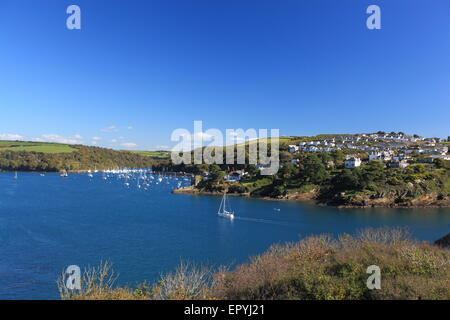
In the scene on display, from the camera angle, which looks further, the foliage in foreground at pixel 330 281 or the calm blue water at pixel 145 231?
the calm blue water at pixel 145 231

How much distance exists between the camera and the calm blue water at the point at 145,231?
67.6 ft

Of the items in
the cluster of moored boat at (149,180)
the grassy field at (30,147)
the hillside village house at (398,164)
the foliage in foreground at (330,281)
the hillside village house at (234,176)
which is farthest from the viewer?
the grassy field at (30,147)

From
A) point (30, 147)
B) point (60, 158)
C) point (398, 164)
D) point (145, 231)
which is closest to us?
point (145, 231)

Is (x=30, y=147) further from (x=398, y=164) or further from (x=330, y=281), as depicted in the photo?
(x=330, y=281)

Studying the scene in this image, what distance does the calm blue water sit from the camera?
20.6 metres

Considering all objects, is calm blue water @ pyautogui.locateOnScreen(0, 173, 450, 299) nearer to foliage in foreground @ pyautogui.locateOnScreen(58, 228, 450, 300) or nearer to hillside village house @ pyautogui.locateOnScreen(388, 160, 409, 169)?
foliage in foreground @ pyautogui.locateOnScreen(58, 228, 450, 300)

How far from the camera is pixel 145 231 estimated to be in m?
31.1

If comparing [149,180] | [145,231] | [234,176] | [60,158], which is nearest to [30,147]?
[60,158]

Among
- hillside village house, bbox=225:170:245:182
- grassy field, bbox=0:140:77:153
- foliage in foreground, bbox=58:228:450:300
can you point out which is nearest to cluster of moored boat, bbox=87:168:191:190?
hillside village house, bbox=225:170:245:182

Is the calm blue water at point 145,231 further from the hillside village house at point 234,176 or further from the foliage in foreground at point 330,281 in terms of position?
the hillside village house at point 234,176

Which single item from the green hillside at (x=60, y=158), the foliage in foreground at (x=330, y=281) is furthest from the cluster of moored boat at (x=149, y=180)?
the foliage in foreground at (x=330, y=281)

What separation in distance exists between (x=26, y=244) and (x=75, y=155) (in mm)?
116462
